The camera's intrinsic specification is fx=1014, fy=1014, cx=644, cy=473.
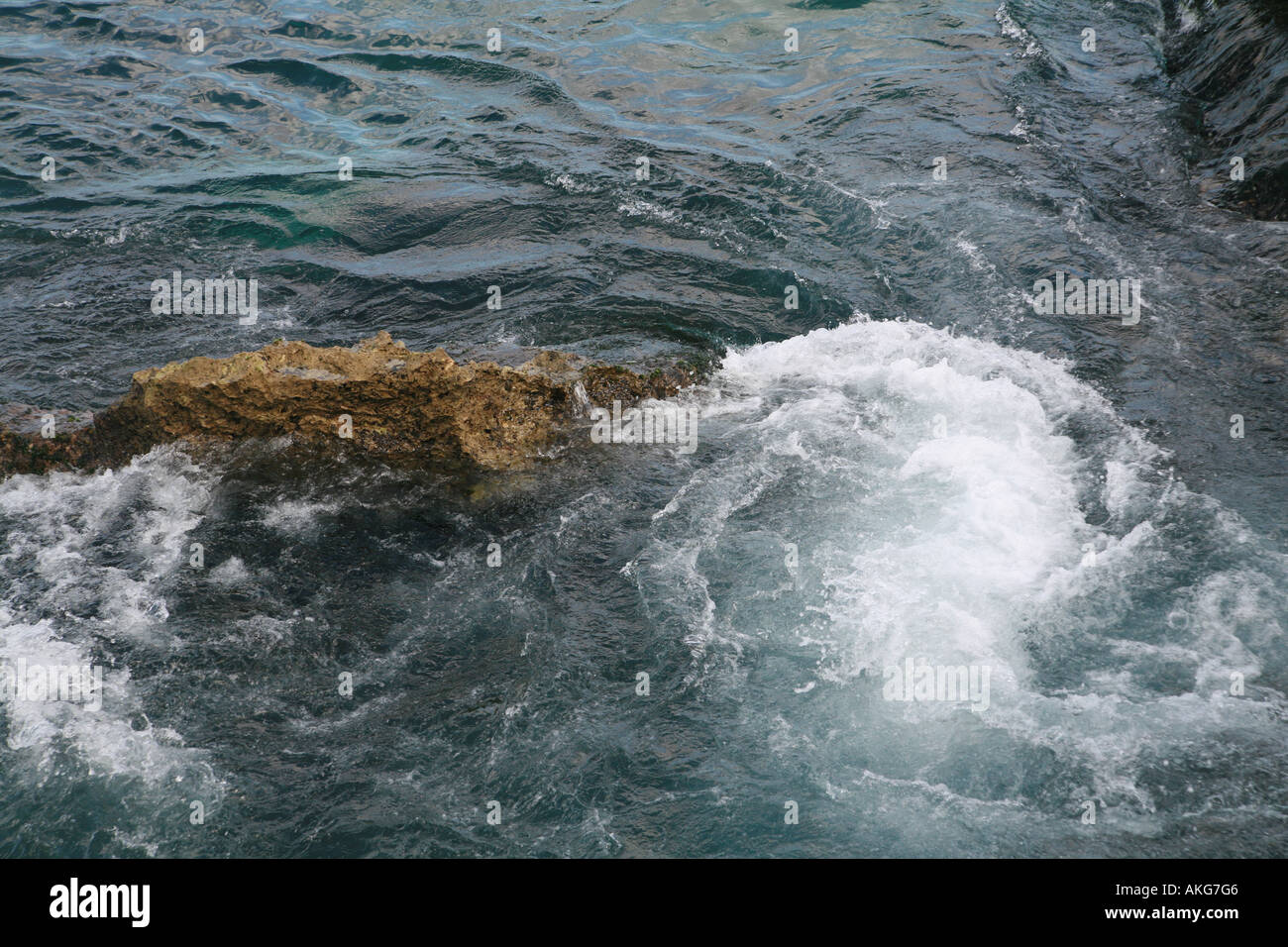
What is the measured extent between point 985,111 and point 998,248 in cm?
348

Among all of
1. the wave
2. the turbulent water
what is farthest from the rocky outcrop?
the wave

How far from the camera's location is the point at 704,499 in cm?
717

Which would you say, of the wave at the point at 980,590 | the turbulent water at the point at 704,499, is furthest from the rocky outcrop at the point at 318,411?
the wave at the point at 980,590

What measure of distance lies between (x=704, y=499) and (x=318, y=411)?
2.87 m

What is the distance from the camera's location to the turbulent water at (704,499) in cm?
522

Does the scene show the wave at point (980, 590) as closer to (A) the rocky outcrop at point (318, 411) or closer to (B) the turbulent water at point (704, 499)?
(B) the turbulent water at point (704, 499)

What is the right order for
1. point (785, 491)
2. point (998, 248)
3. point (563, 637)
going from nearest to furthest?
point (563, 637)
point (785, 491)
point (998, 248)

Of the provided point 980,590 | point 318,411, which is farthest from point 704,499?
point 318,411

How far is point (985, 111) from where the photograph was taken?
12.5m

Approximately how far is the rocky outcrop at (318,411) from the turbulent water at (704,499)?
235 mm

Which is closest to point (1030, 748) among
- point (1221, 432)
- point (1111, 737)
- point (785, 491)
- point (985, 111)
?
point (1111, 737)

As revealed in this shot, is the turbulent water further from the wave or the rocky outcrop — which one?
the rocky outcrop
